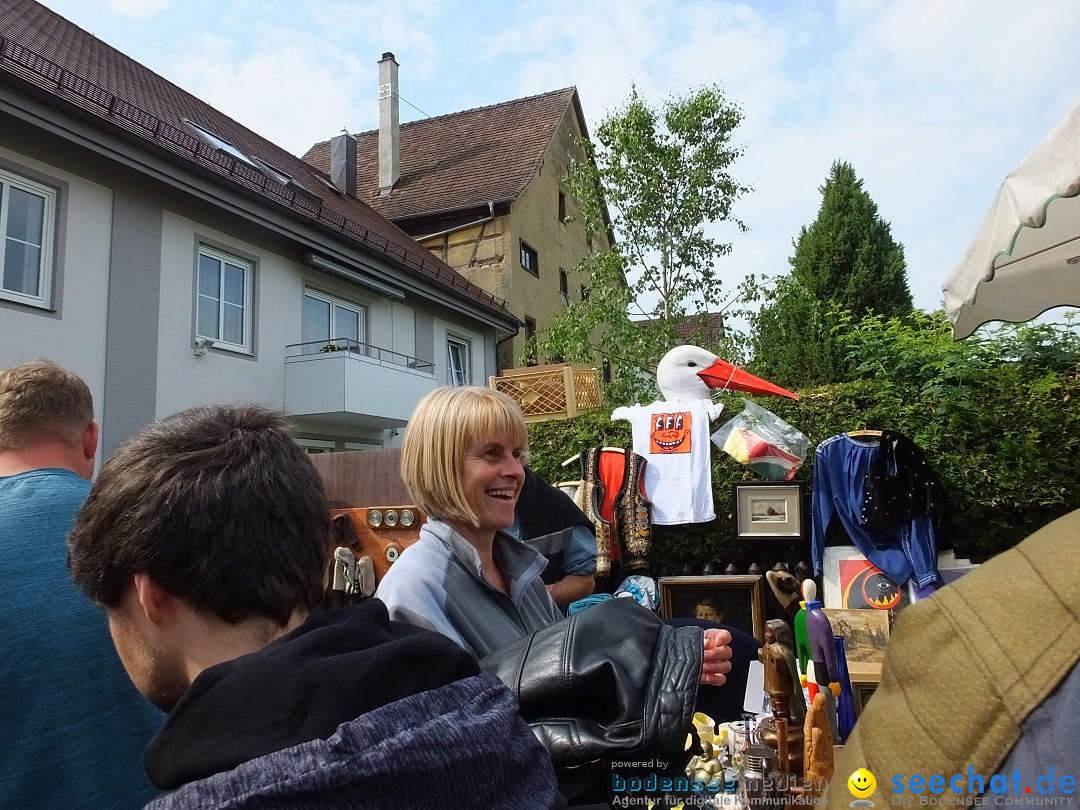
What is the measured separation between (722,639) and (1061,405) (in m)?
4.46

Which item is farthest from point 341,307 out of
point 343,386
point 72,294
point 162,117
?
point 72,294

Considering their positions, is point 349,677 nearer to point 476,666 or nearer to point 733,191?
point 476,666

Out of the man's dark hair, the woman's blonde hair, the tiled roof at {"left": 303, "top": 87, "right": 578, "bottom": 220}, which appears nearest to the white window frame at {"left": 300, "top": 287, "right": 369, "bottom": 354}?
the tiled roof at {"left": 303, "top": 87, "right": 578, "bottom": 220}

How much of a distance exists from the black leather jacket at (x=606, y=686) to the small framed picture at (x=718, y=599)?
12.6ft

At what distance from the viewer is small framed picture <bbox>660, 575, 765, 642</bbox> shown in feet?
15.6

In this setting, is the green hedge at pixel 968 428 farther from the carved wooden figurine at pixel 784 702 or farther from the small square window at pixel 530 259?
the small square window at pixel 530 259

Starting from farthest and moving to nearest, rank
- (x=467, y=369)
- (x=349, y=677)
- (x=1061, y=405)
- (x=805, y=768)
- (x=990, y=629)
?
(x=467, y=369), (x=1061, y=405), (x=805, y=768), (x=349, y=677), (x=990, y=629)

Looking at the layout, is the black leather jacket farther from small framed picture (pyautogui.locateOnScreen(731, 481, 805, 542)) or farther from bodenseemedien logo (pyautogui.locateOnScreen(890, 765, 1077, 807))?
small framed picture (pyautogui.locateOnScreen(731, 481, 805, 542))

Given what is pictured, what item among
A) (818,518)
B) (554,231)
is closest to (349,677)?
(818,518)

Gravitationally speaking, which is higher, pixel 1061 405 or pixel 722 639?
pixel 1061 405

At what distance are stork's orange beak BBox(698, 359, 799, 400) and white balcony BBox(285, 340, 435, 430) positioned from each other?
621 cm

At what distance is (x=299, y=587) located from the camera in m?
0.94

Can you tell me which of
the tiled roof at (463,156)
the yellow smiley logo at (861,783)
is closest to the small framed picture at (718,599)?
the yellow smiley logo at (861,783)

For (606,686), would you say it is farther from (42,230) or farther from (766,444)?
(42,230)
